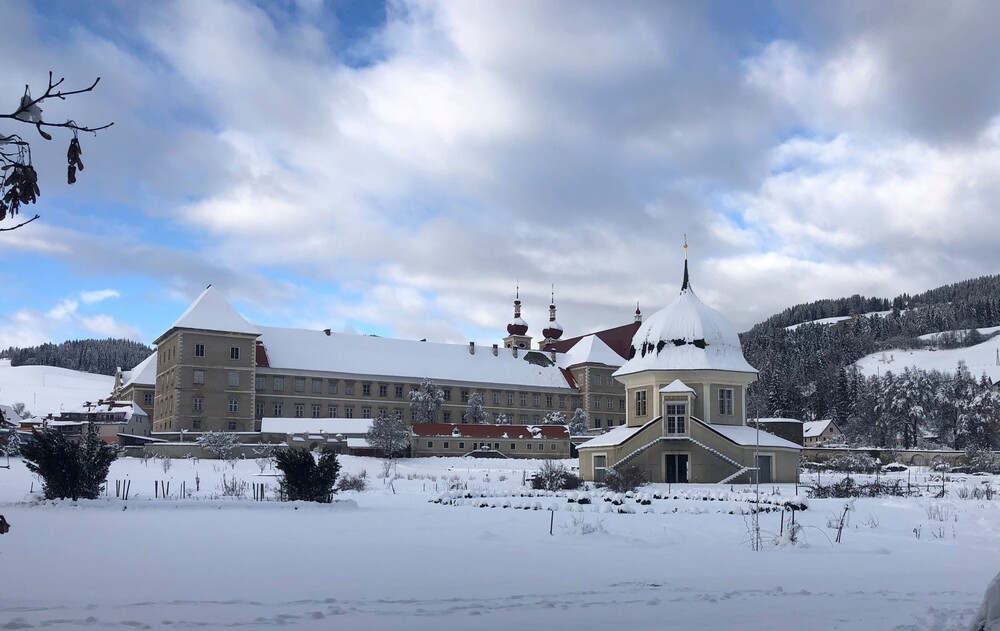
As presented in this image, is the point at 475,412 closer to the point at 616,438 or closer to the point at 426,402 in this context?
the point at 426,402

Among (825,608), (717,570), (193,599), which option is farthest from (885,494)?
(193,599)

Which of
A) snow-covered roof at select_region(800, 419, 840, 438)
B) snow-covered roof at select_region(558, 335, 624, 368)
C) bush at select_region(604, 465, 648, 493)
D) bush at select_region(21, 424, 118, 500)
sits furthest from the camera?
snow-covered roof at select_region(800, 419, 840, 438)

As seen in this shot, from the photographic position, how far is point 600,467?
148ft

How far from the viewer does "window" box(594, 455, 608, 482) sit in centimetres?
4392

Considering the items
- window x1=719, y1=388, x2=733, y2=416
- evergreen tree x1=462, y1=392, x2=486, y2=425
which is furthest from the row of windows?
window x1=719, y1=388, x2=733, y2=416

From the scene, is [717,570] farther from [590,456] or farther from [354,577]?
[590,456]

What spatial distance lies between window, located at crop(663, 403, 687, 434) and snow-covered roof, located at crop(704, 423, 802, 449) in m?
1.19

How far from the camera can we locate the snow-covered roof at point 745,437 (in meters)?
44.2

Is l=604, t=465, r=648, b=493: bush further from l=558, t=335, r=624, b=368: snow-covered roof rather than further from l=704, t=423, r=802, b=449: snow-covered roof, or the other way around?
l=558, t=335, r=624, b=368: snow-covered roof

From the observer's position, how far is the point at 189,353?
73.6 metres

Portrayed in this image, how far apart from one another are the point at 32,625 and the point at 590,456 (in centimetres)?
3942

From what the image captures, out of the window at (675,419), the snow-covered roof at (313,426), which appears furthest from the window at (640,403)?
the snow-covered roof at (313,426)

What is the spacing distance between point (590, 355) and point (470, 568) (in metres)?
83.1

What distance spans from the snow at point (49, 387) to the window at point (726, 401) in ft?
340
